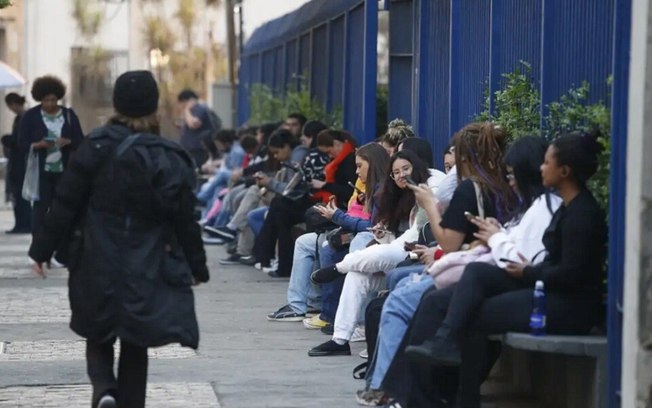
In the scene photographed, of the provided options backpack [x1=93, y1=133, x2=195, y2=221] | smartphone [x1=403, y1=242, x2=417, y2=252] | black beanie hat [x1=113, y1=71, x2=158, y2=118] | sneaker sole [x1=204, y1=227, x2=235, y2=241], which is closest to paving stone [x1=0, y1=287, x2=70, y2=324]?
smartphone [x1=403, y1=242, x2=417, y2=252]

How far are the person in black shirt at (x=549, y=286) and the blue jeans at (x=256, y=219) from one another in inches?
369

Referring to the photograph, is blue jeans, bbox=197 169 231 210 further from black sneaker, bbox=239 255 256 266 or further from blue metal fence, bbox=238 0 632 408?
black sneaker, bbox=239 255 256 266

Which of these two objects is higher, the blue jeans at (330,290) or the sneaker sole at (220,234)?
the blue jeans at (330,290)

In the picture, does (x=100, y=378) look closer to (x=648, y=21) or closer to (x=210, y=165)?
(x=648, y=21)

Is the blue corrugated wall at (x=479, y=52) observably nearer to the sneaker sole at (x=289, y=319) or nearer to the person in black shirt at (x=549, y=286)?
the person in black shirt at (x=549, y=286)

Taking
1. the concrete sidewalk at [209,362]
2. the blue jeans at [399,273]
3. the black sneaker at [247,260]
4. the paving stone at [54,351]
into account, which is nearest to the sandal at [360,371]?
the concrete sidewalk at [209,362]

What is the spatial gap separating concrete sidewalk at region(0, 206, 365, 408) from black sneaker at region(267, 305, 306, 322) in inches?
3.5

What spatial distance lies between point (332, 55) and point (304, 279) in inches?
293

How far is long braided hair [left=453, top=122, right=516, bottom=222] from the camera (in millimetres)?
9062

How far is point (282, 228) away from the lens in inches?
654

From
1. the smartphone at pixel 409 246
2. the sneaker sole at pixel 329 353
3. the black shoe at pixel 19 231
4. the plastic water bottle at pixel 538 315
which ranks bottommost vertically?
the black shoe at pixel 19 231

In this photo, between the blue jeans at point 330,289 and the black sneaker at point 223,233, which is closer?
the blue jeans at point 330,289

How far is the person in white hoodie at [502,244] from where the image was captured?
27.9ft

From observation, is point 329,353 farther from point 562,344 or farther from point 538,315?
point 562,344
